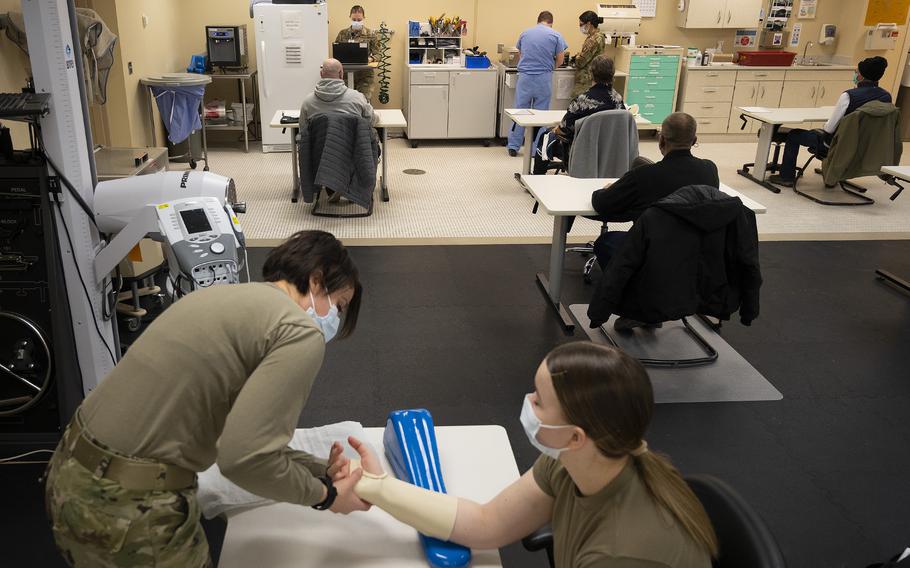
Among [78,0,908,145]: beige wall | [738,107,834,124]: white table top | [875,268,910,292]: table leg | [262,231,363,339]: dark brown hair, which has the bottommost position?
[875,268,910,292]: table leg

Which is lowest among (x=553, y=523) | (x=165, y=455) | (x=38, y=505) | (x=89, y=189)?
(x=38, y=505)

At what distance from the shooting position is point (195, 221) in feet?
7.01

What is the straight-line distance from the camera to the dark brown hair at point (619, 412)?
1.25 m

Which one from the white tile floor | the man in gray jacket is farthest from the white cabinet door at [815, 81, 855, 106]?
the man in gray jacket

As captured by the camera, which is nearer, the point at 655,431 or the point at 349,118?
the point at 655,431

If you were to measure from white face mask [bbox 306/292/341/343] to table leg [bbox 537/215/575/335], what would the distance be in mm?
2271

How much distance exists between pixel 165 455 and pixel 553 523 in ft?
2.41

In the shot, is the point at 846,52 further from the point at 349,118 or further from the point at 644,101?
the point at 349,118

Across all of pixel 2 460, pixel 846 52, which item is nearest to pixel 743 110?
pixel 846 52

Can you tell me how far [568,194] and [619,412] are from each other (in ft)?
9.05

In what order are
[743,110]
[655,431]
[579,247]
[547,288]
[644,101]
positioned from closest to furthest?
[655,431] < [547,288] < [579,247] < [743,110] < [644,101]

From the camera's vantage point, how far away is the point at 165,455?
1329 millimetres

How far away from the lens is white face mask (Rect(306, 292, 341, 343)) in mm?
1543

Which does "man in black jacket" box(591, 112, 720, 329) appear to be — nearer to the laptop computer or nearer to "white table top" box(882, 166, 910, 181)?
"white table top" box(882, 166, 910, 181)
